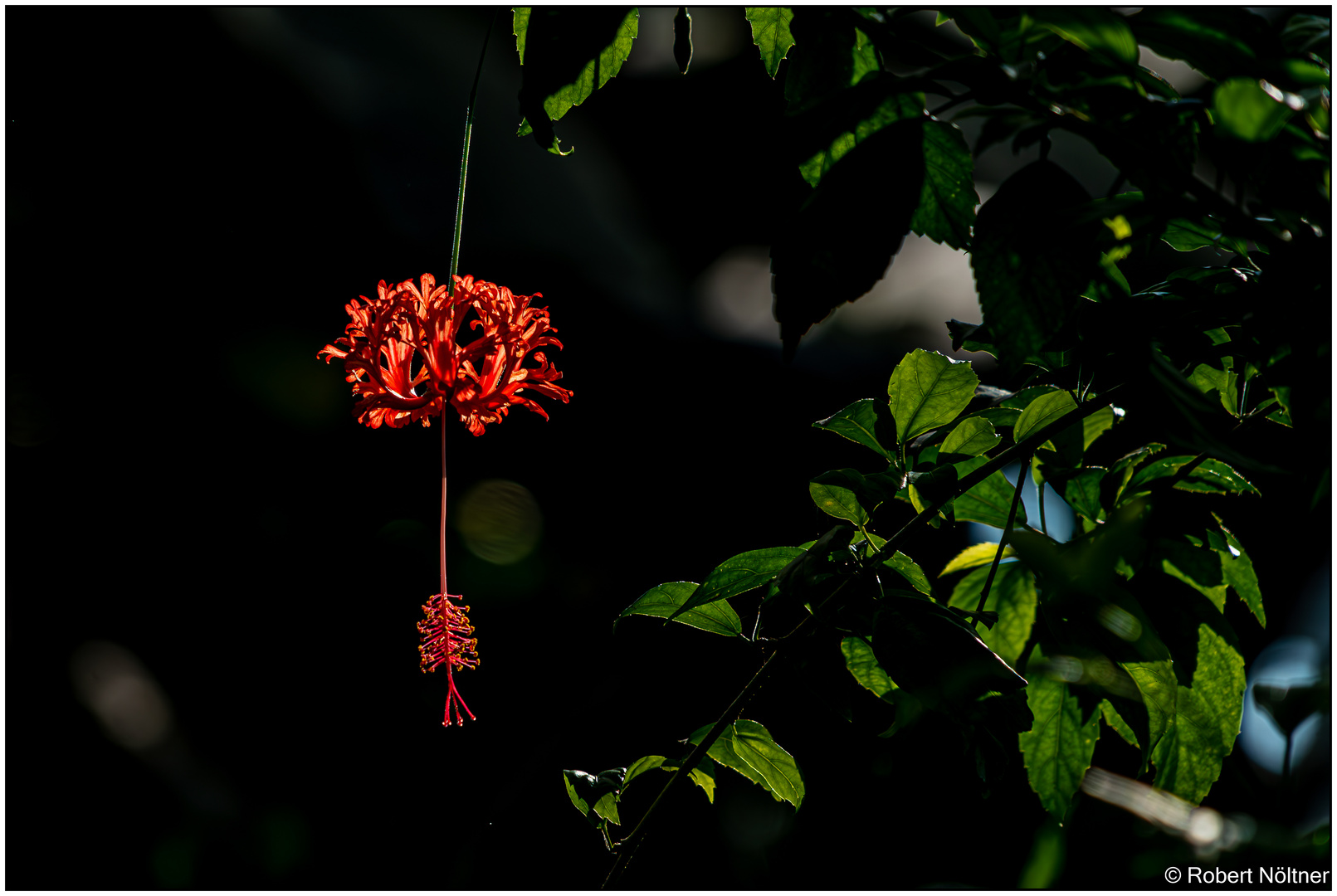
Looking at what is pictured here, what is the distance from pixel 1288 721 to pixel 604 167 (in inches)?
86.6

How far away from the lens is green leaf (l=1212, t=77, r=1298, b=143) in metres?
0.26

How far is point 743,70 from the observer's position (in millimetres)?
1936

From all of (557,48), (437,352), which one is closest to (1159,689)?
(557,48)

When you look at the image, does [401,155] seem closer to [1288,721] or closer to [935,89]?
[935,89]

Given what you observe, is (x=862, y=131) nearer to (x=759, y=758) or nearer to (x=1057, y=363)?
(x=1057, y=363)

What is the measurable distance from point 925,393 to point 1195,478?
16 centimetres

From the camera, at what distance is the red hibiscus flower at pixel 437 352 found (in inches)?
29.5

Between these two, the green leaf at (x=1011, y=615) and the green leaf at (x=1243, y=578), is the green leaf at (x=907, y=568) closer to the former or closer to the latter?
the green leaf at (x=1011, y=615)

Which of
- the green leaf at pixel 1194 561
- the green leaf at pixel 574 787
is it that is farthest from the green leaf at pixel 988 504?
the green leaf at pixel 574 787

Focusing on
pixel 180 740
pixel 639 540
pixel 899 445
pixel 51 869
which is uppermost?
pixel 899 445

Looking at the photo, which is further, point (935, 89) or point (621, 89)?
point (621, 89)

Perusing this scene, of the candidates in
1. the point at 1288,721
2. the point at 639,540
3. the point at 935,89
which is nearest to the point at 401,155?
the point at 639,540

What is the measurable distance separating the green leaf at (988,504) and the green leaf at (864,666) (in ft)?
0.36

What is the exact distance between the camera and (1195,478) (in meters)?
0.44
